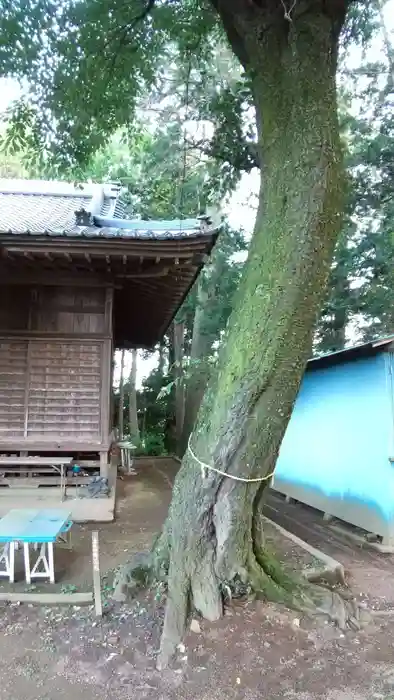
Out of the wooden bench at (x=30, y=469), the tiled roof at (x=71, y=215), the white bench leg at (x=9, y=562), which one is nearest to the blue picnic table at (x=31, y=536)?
the white bench leg at (x=9, y=562)

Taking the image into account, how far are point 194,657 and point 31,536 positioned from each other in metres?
1.66

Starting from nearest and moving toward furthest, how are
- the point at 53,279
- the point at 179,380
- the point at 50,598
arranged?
1. the point at 50,598
2. the point at 53,279
3. the point at 179,380

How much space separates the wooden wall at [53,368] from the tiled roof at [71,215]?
1.03m

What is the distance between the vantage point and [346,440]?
7949 millimetres

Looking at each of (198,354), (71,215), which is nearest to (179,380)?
(198,354)

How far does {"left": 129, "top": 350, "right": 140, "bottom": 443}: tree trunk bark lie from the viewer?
1941 centimetres

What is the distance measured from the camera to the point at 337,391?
8.30 metres

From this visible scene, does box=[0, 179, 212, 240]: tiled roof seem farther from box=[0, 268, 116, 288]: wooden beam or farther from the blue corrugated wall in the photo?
the blue corrugated wall

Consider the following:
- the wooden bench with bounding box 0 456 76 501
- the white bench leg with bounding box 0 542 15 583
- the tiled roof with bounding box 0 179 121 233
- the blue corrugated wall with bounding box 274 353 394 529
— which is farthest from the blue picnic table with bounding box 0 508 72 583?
the tiled roof with bounding box 0 179 121 233

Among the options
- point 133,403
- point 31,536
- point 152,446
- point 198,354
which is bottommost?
point 152,446

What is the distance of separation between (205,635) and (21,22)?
575cm

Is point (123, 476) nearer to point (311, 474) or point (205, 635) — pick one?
point (311, 474)

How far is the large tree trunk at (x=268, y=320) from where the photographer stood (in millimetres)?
3693

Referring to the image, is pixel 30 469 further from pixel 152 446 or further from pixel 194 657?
pixel 152 446
